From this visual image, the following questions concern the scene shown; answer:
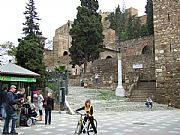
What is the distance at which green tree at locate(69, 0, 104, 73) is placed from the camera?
31797 mm

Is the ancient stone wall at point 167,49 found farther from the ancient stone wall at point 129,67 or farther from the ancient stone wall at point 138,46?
the ancient stone wall at point 138,46

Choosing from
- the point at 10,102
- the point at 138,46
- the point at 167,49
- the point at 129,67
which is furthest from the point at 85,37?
the point at 10,102

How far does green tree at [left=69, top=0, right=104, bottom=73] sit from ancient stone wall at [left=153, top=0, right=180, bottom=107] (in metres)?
9.93

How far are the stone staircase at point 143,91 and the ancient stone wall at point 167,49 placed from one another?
120 centimetres

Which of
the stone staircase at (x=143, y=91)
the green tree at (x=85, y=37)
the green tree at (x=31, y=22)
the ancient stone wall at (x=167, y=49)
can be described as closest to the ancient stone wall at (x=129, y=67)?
the stone staircase at (x=143, y=91)

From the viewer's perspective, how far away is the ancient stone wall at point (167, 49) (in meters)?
21.8

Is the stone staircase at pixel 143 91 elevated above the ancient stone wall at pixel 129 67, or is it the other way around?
the ancient stone wall at pixel 129 67

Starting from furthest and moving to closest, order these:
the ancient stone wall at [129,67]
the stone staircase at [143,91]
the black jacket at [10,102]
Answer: the ancient stone wall at [129,67], the stone staircase at [143,91], the black jacket at [10,102]

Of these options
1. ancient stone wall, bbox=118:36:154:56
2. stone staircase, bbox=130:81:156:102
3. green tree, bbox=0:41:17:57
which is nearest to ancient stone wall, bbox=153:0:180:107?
stone staircase, bbox=130:81:156:102

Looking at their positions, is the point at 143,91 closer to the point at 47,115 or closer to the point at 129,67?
the point at 129,67

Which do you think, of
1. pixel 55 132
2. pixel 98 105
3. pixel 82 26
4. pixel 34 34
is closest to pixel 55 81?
pixel 98 105

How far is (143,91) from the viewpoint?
Answer: 24562 mm

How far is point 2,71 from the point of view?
11.5 m

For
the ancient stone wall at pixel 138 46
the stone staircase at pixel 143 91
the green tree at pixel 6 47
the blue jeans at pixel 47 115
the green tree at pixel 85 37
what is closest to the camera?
the blue jeans at pixel 47 115
